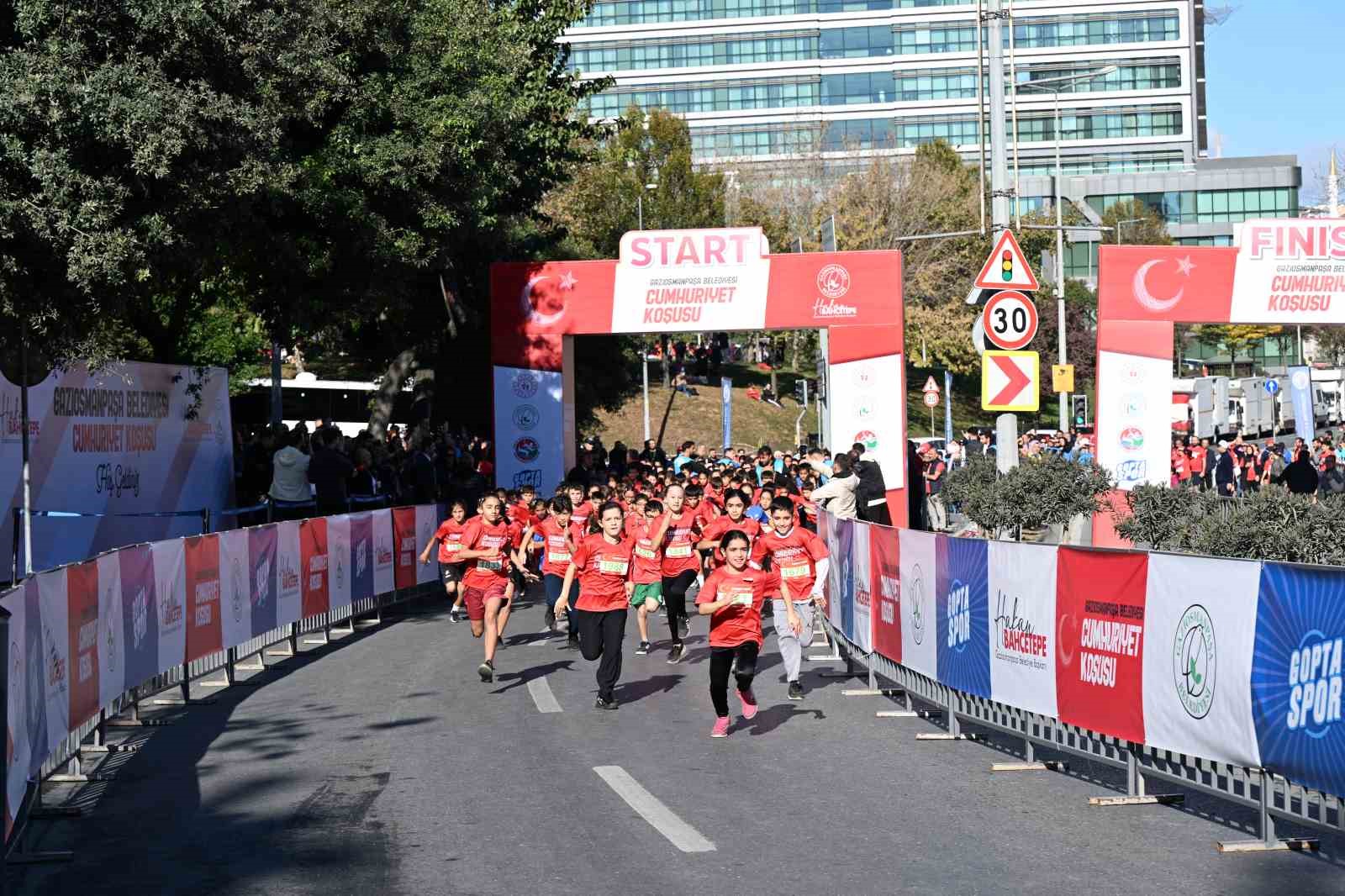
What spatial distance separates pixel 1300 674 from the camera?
7781 millimetres

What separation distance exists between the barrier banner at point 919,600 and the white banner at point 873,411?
14087mm

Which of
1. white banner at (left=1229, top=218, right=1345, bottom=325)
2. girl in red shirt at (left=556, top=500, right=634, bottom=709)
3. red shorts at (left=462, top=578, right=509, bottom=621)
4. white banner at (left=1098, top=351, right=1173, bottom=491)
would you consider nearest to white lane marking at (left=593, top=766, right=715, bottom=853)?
girl in red shirt at (left=556, top=500, right=634, bottom=709)

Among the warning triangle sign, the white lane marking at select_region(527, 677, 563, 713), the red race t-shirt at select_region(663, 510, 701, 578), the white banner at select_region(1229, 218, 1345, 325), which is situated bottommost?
the white lane marking at select_region(527, 677, 563, 713)

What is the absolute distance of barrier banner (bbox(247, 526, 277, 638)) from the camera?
16.5 meters

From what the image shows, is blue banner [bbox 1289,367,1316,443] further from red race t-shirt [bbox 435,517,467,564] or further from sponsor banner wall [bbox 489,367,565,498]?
red race t-shirt [bbox 435,517,467,564]

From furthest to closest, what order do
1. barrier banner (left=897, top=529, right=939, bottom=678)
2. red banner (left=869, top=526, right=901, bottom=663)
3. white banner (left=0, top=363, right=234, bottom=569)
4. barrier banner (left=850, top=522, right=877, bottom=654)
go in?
white banner (left=0, top=363, right=234, bottom=569) < barrier banner (left=850, top=522, right=877, bottom=654) < red banner (left=869, top=526, right=901, bottom=663) < barrier banner (left=897, top=529, right=939, bottom=678)

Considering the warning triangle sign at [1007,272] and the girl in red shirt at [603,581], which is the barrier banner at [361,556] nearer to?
the girl in red shirt at [603,581]

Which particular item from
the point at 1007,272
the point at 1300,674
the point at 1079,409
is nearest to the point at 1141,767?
the point at 1300,674

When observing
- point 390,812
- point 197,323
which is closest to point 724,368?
point 197,323

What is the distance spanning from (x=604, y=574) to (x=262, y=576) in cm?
452

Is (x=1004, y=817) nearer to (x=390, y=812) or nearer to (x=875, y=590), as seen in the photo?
(x=390, y=812)

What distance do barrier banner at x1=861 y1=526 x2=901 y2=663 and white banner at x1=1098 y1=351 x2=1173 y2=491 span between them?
1380 cm

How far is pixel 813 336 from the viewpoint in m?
72.1

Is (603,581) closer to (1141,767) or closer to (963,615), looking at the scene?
(963,615)
